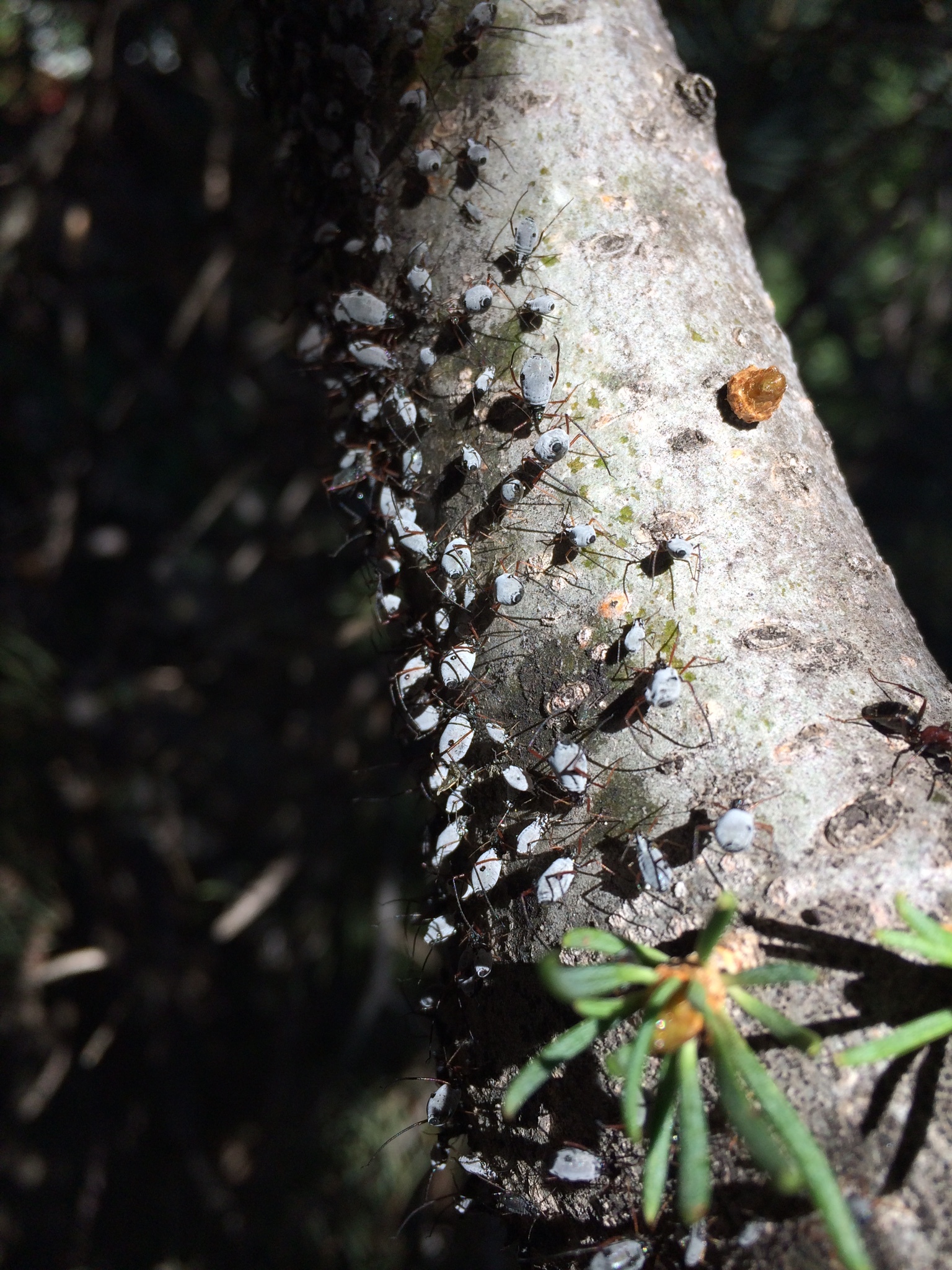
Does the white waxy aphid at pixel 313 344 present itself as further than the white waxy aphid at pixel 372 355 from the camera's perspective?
Yes

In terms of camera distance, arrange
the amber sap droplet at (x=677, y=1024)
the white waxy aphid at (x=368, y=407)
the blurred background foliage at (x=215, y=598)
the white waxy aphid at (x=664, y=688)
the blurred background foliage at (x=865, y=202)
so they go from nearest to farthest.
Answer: the amber sap droplet at (x=677, y=1024)
the white waxy aphid at (x=664, y=688)
the white waxy aphid at (x=368, y=407)
the blurred background foliage at (x=865, y=202)
the blurred background foliage at (x=215, y=598)

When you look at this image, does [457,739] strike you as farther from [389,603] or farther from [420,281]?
[420,281]

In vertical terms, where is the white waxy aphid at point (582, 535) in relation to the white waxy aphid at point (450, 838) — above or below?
above

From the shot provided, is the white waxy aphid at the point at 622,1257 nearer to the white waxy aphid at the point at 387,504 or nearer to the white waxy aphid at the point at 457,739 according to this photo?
the white waxy aphid at the point at 457,739

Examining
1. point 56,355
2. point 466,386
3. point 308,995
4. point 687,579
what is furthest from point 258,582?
point 687,579

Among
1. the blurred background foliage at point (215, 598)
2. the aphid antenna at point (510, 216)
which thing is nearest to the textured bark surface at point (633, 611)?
the aphid antenna at point (510, 216)

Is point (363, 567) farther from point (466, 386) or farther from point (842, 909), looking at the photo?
point (842, 909)

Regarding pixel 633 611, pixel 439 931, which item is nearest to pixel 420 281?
pixel 633 611
